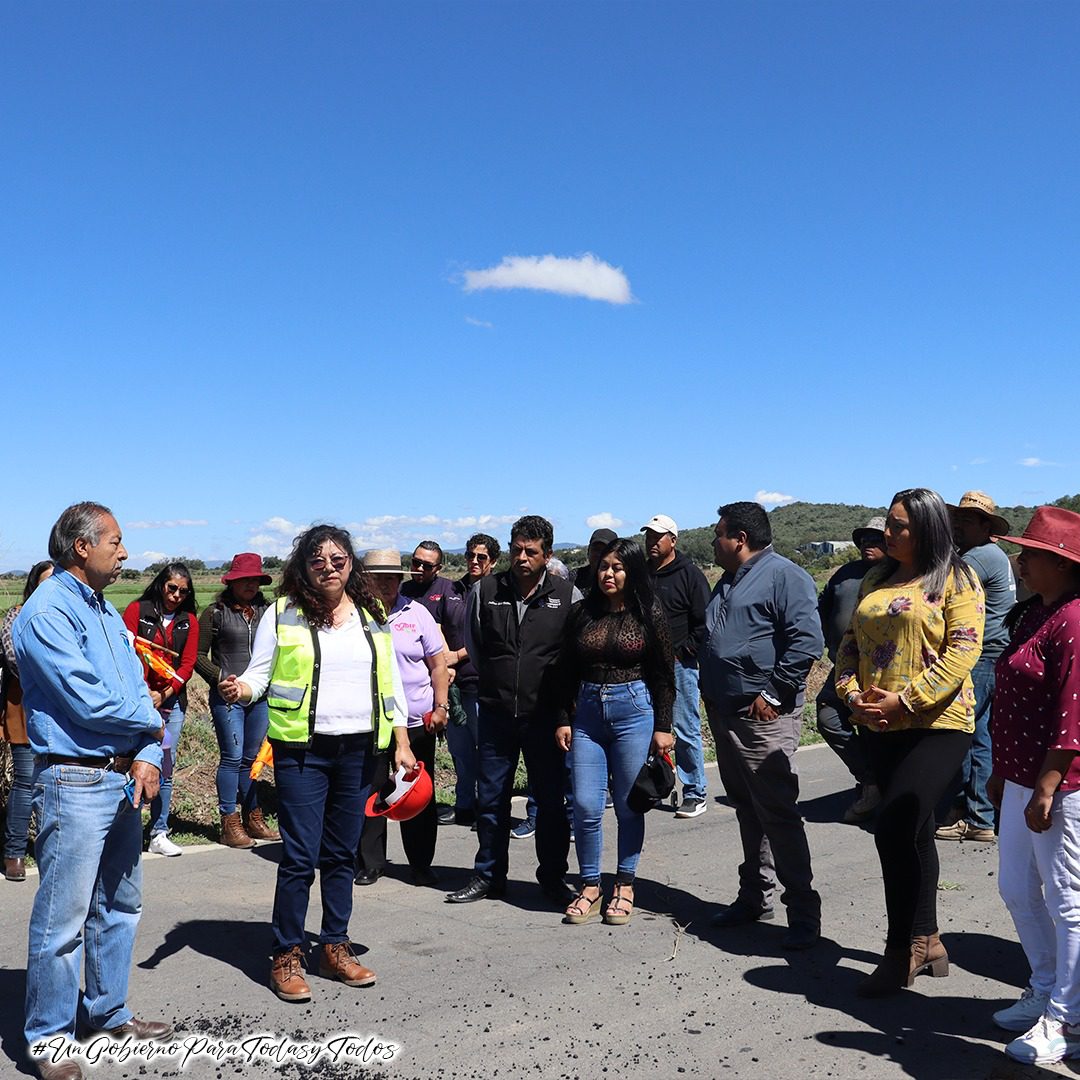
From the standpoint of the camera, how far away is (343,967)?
5.24 m

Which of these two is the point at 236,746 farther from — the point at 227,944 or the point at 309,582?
the point at 309,582

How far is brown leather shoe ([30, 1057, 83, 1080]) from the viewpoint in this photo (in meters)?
4.16

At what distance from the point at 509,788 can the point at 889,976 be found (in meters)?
2.68

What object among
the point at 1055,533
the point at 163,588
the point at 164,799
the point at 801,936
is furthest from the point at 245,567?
the point at 1055,533

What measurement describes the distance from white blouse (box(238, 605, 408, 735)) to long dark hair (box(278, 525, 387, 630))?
96 millimetres

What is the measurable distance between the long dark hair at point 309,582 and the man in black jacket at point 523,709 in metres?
1.42

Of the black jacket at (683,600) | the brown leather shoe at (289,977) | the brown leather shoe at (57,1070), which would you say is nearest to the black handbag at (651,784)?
the brown leather shoe at (289,977)

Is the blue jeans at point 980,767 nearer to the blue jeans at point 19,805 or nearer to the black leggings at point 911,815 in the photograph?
the black leggings at point 911,815

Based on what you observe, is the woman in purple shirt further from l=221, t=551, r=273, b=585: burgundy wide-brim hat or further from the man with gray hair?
the man with gray hair

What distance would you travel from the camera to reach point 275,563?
971 inches

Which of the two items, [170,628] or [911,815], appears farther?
[170,628]

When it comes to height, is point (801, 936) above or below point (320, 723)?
below

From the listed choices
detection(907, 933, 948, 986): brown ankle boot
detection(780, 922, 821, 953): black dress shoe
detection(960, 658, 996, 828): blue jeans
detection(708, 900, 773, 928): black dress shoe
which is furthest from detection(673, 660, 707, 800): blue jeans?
detection(907, 933, 948, 986): brown ankle boot

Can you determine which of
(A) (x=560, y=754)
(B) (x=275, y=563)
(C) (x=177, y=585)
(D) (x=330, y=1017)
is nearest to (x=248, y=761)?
(C) (x=177, y=585)
